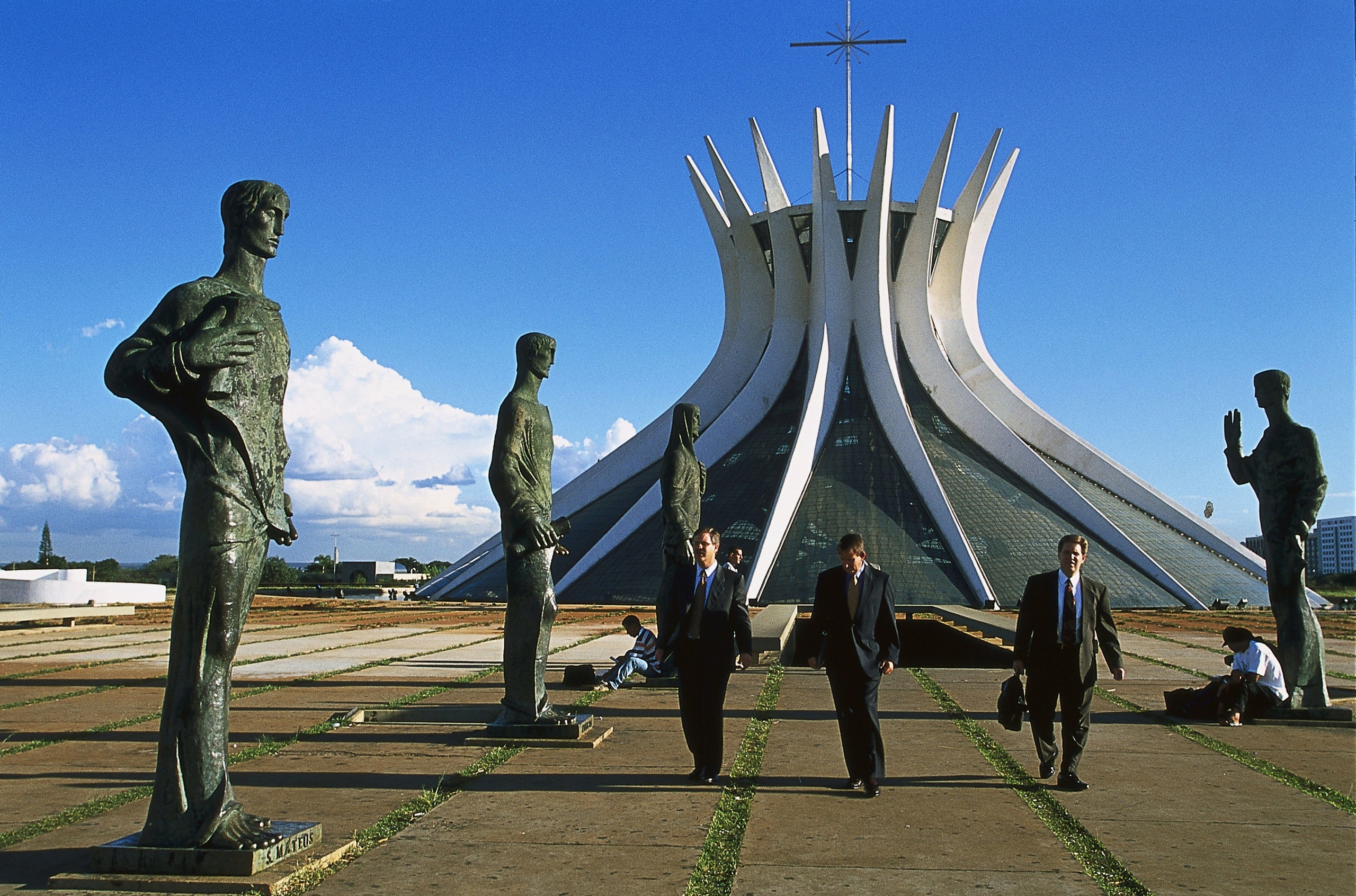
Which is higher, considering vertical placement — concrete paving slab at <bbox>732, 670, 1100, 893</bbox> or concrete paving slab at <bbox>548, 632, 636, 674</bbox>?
concrete paving slab at <bbox>732, 670, 1100, 893</bbox>

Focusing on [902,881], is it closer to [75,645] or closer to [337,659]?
[337,659]

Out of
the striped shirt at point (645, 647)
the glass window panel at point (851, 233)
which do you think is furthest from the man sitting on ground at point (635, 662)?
the glass window panel at point (851, 233)

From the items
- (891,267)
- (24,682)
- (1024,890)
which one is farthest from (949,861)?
(891,267)

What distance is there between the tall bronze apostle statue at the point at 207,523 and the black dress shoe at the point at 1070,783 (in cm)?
357

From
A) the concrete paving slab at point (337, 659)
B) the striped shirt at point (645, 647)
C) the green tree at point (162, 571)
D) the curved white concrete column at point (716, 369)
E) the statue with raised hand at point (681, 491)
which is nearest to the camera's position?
the statue with raised hand at point (681, 491)

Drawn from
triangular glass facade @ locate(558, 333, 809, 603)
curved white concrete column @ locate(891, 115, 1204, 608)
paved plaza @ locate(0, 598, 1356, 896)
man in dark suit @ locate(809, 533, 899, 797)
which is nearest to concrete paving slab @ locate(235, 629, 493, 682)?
paved plaza @ locate(0, 598, 1356, 896)

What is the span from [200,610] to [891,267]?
30.5m

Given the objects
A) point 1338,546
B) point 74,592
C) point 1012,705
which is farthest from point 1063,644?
point 1338,546

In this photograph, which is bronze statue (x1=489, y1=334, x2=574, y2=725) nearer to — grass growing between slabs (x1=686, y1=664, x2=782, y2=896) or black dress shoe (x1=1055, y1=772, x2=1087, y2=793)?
grass growing between slabs (x1=686, y1=664, x2=782, y2=896)

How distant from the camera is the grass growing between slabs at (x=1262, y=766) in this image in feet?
16.1

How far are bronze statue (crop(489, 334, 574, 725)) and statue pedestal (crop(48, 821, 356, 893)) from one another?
2656 millimetres

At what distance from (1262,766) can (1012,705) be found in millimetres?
1454

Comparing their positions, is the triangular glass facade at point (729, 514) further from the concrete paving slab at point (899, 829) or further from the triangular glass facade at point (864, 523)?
the concrete paving slab at point (899, 829)

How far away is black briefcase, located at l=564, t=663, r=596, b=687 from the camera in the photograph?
8.88 metres
